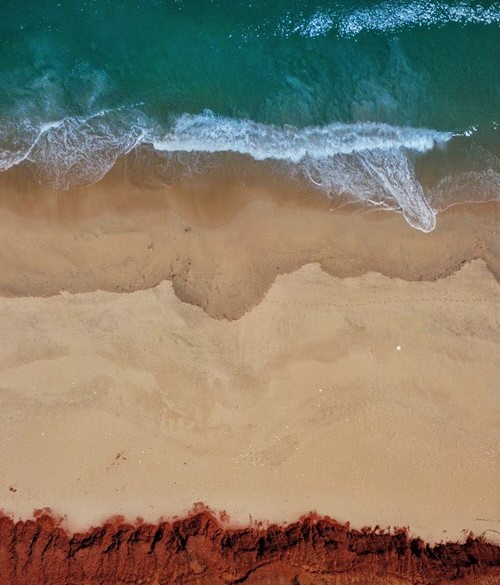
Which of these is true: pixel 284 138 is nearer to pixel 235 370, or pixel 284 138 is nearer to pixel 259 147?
pixel 259 147

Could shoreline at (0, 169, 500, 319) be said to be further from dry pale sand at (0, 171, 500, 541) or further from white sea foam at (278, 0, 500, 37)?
white sea foam at (278, 0, 500, 37)

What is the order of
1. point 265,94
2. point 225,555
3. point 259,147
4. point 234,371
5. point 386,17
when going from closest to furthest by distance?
point 225,555
point 234,371
point 259,147
point 265,94
point 386,17

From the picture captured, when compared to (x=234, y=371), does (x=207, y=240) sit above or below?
above

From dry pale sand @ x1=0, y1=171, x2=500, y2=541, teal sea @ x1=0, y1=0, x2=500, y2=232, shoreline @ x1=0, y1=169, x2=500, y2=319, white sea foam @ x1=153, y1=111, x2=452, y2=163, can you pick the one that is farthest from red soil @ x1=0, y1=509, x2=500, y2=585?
white sea foam @ x1=153, y1=111, x2=452, y2=163

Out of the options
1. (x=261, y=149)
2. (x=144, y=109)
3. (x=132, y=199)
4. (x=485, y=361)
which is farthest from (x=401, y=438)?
(x=144, y=109)

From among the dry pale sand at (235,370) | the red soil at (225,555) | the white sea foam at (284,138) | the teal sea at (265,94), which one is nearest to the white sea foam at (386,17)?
the teal sea at (265,94)

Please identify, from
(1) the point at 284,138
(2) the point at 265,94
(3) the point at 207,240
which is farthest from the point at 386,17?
(3) the point at 207,240

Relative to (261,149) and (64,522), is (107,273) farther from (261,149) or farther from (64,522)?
(64,522)
